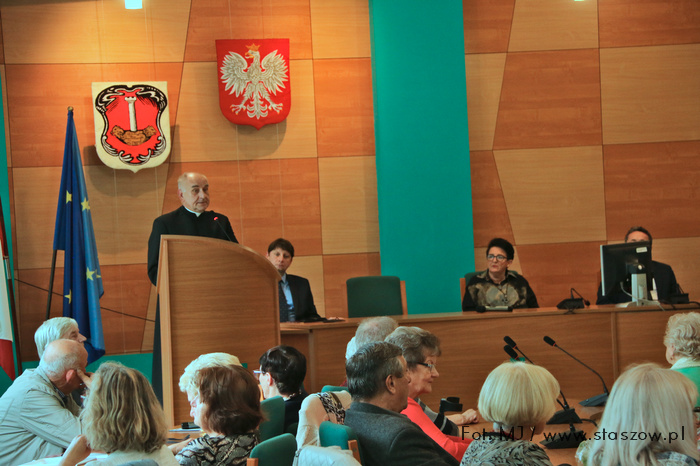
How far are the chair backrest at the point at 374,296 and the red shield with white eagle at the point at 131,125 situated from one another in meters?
2.09

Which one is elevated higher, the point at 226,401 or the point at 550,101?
the point at 550,101

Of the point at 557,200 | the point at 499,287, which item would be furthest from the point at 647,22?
the point at 499,287

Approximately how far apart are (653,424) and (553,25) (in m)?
5.87

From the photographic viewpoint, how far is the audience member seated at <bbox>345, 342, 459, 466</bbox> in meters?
2.37

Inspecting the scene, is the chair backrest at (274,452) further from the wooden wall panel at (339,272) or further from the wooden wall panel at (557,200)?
the wooden wall panel at (557,200)

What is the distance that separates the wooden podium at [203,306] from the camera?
3615 mm

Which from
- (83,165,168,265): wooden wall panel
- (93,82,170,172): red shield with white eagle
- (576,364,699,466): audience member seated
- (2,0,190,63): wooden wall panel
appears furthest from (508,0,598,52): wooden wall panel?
(576,364,699,466): audience member seated

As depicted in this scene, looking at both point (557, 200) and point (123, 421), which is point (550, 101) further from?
point (123, 421)

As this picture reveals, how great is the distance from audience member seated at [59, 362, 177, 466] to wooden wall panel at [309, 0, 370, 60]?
5.06 meters

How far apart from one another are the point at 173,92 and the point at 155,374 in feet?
10.6

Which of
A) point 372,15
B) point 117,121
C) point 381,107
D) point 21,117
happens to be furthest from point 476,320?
point 21,117

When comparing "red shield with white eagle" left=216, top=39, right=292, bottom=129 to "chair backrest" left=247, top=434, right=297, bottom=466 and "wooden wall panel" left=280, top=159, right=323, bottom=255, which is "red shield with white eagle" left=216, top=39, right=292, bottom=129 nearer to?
"wooden wall panel" left=280, top=159, right=323, bottom=255

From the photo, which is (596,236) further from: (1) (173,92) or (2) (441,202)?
(1) (173,92)

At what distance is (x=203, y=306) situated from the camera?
369 centimetres
